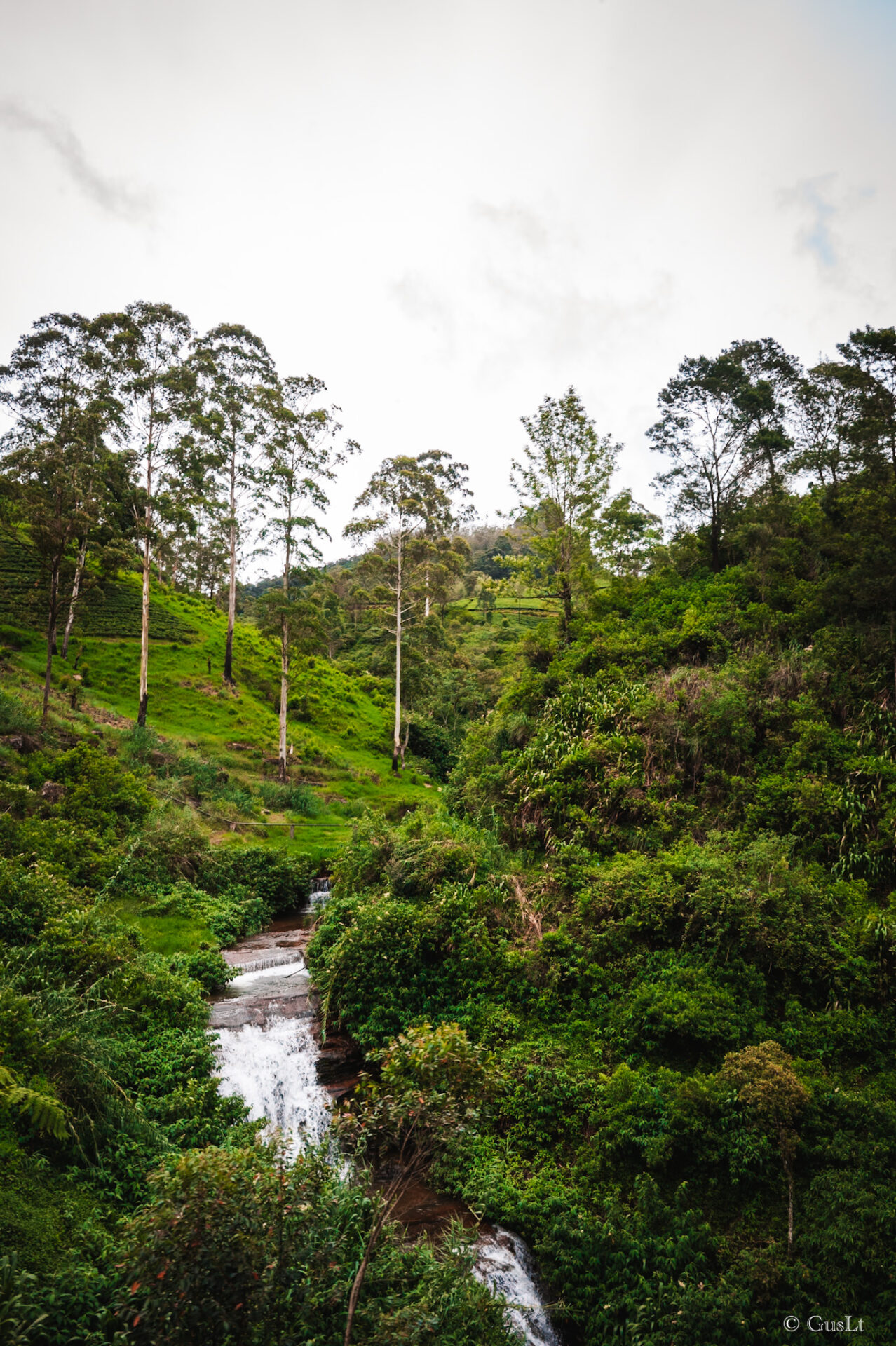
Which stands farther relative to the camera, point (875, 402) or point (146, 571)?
point (146, 571)

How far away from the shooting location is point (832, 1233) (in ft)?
21.3

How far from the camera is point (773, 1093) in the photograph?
737cm

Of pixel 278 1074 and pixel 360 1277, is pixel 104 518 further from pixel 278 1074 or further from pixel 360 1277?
pixel 360 1277

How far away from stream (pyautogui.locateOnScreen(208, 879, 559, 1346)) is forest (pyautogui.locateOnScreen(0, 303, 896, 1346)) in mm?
291

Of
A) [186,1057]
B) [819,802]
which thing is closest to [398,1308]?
[186,1057]

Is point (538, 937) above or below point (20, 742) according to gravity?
below

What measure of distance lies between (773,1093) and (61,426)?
125 ft

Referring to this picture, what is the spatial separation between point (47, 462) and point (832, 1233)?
31.0 meters

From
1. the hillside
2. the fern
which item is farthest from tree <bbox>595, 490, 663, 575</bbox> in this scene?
the fern

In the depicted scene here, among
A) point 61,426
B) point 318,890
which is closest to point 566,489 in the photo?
point 318,890

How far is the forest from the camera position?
6051mm

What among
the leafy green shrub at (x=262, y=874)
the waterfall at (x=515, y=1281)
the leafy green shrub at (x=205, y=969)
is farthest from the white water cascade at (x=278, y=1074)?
the leafy green shrub at (x=262, y=874)

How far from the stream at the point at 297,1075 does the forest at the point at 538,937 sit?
0.96ft

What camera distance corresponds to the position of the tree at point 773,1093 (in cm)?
726
